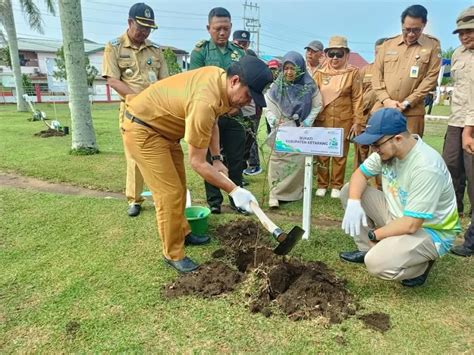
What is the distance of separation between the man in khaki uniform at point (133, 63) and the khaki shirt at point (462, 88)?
3.01 meters

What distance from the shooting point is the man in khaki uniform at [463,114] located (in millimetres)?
3496

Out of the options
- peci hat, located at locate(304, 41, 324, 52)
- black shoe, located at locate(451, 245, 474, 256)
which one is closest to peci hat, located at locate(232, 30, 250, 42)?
peci hat, located at locate(304, 41, 324, 52)

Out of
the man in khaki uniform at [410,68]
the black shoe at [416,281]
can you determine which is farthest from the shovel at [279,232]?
the man in khaki uniform at [410,68]

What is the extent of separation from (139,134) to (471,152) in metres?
2.89

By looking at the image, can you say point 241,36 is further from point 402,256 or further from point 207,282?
point 402,256

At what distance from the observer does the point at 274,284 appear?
2.77m

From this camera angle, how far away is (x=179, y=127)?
2.88m

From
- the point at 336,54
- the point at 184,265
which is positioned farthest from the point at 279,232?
the point at 336,54

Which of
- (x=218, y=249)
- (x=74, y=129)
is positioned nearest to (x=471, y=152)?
(x=218, y=249)

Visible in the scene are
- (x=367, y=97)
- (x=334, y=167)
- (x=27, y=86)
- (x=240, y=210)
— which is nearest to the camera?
(x=240, y=210)

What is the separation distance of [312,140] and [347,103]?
5.36ft

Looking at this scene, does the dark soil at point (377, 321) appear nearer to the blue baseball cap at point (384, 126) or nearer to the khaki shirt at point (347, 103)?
the blue baseball cap at point (384, 126)

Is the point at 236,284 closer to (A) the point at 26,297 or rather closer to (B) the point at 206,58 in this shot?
(A) the point at 26,297

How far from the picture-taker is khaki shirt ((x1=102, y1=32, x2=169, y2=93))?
411 cm
